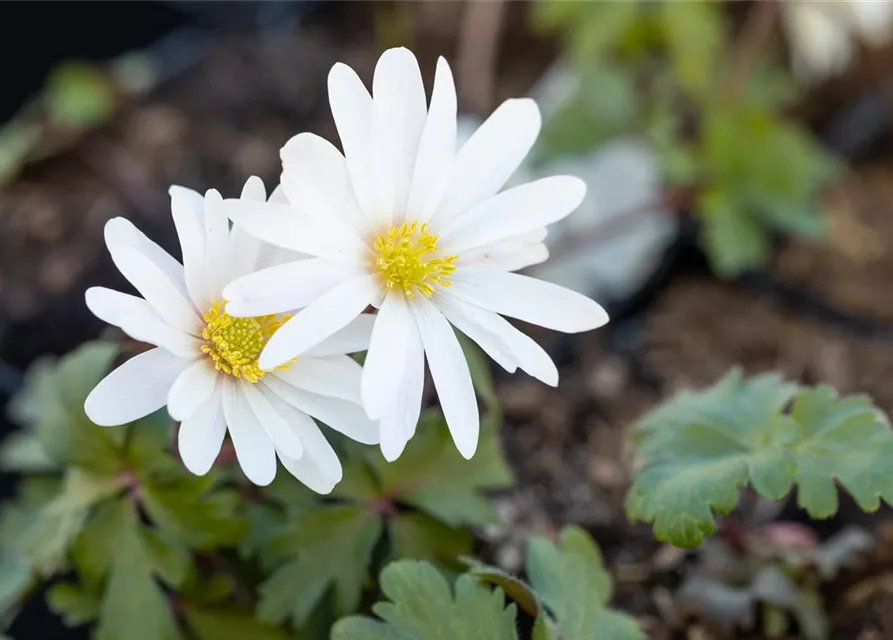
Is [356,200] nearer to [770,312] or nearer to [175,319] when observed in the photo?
[175,319]

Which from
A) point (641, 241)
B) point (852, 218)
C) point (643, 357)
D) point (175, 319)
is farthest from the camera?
point (852, 218)

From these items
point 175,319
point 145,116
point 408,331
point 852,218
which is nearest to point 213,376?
point 175,319

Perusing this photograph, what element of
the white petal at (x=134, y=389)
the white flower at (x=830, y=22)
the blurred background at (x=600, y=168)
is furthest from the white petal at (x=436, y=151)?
the white flower at (x=830, y=22)

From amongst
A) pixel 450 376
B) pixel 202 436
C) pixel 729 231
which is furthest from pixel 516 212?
pixel 729 231

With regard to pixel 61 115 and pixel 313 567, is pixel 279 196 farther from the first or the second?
pixel 61 115

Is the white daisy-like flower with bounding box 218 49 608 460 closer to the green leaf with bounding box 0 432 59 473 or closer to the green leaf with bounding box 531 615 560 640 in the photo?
the green leaf with bounding box 531 615 560 640

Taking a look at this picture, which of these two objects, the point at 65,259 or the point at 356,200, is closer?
the point at 356,200
